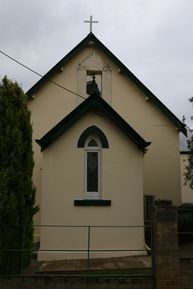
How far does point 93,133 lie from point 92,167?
1.04 m

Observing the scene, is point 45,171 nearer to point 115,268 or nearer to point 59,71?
point 115,268

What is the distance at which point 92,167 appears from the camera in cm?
1330

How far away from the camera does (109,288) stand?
9078mm

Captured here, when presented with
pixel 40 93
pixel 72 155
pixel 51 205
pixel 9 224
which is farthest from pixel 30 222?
pixel 40 93

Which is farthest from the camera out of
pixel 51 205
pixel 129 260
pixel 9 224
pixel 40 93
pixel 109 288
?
pixel 40 93

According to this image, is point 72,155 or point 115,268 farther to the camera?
point 72,155

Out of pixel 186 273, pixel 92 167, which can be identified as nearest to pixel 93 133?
pixel 92 167

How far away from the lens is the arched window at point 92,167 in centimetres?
1314

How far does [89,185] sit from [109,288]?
452cm

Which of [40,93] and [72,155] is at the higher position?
[40,93]

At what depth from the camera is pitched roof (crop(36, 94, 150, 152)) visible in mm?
13039

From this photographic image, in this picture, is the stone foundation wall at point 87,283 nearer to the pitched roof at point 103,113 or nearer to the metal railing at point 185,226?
the pitched roof at point 103,113

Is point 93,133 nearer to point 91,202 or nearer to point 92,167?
point 92,167

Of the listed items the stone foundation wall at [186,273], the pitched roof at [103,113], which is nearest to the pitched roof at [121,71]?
the pitched roof at [103,113]
